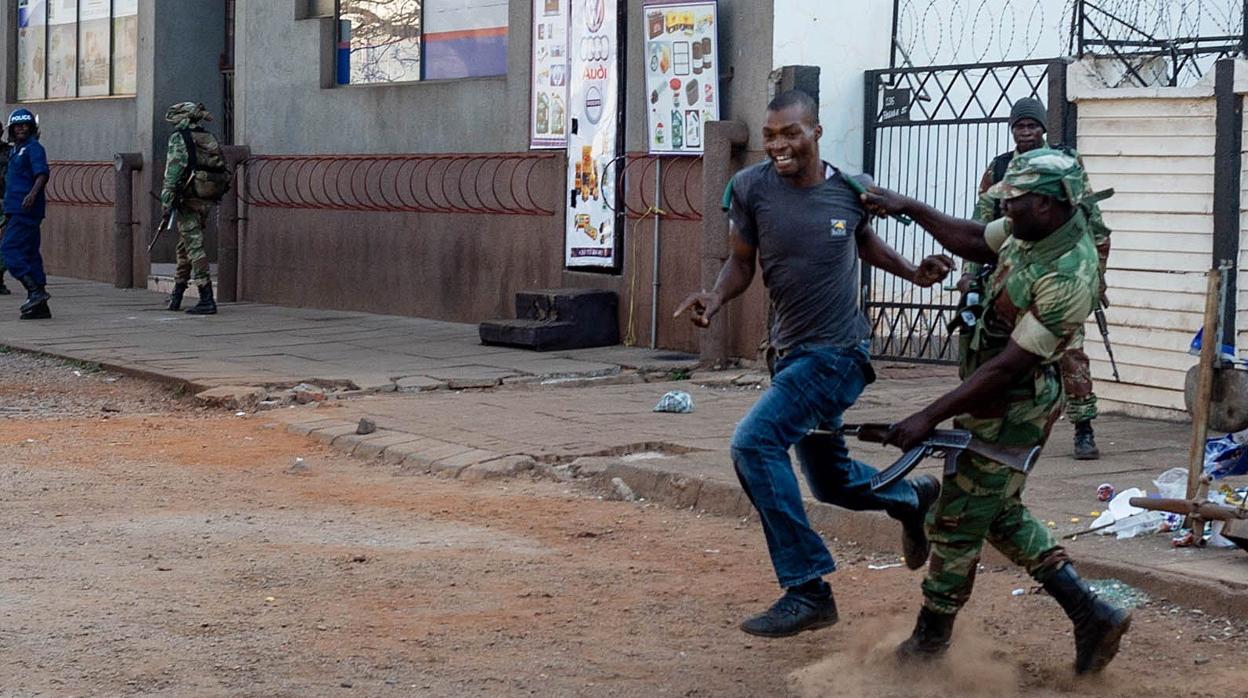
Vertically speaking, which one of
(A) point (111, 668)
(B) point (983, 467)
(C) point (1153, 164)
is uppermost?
(C) point (1153, 164)

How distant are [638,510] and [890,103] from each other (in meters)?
5.55

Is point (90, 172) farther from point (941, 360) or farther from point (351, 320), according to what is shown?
point (941, 360)

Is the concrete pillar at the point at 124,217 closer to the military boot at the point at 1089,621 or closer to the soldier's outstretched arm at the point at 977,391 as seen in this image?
the soldier's outstretched arm at the point at 977,391

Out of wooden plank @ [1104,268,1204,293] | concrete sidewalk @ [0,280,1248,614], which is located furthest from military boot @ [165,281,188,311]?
wooden plank @ [1104,268,1204,293]

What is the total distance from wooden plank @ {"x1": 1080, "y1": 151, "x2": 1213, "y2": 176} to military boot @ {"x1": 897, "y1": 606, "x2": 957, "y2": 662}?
5.13 metres

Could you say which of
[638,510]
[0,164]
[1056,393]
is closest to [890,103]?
[638,510]

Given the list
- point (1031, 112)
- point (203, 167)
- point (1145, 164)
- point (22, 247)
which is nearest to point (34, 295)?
point (22, 247)

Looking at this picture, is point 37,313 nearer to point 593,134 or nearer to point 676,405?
point 593,134

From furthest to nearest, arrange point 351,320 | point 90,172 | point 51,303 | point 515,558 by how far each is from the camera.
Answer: point 90,172
point 51,303
point 351,320
point 515,558

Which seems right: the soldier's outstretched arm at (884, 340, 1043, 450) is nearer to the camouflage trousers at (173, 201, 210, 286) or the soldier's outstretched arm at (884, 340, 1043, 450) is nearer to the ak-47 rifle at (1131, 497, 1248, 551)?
the ak-47 rifle at (1131, 497, 1248, 551)

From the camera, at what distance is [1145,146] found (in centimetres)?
932

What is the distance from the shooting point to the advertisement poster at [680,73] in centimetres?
1204

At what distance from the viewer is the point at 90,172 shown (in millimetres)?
20578

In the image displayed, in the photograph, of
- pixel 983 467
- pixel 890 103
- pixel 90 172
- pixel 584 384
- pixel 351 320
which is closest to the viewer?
pixel 983 467
